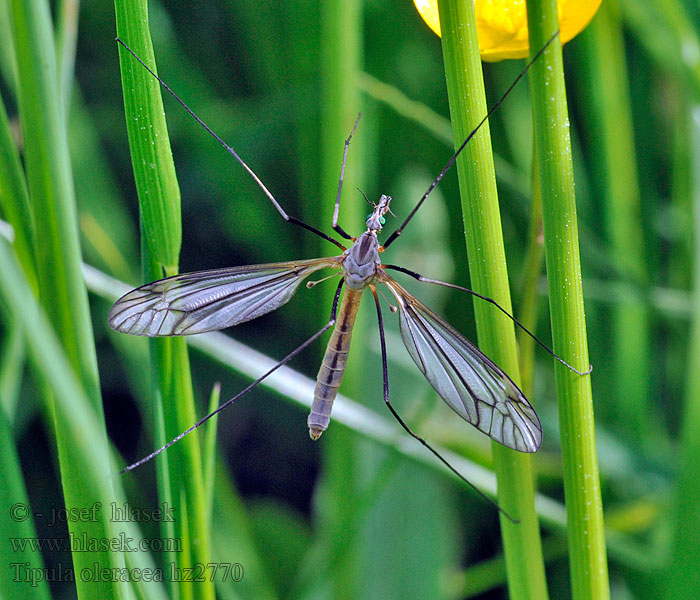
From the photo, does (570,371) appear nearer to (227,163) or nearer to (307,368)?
(307,368)

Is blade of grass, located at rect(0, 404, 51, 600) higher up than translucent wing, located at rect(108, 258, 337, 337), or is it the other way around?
translucent wing, located at rect(108, 258, 337, 337)

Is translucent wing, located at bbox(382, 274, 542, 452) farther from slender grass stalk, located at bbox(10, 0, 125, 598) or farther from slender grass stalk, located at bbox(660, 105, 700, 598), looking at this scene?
slender grass stalk, located at bbox(10, 0, 125, 598)

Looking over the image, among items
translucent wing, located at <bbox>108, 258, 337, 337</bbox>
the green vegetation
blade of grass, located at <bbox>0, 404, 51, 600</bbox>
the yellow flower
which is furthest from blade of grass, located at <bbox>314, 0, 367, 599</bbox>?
blade of grass, located at <bbox>0, 404, 51, 600</bbox>

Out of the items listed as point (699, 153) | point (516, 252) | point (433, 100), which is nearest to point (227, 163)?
point (433, 100)

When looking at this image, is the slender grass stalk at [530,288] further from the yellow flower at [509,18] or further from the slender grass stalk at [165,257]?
the slender grass stalk at [165,257]

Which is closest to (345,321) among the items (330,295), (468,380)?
(330,295)
